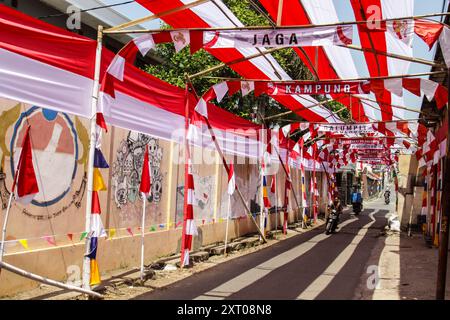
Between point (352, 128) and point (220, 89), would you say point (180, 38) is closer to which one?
point (220, 89)

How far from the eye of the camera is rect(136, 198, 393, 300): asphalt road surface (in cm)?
793

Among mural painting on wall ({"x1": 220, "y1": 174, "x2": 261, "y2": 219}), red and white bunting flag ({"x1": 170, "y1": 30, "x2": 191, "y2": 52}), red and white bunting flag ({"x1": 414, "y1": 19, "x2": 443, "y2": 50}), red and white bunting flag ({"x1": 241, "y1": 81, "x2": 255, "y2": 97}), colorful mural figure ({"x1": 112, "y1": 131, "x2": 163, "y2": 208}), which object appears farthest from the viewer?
mural painting on wall ({"x1": 220, "y1": 174, "x2": 261, "y2": 219})

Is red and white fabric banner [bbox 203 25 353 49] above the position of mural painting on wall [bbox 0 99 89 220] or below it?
above

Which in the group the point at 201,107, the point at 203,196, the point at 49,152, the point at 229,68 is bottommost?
the point at 203,196

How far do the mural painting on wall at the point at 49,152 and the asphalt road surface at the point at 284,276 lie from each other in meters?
2.13

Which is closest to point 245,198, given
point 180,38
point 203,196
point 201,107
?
point 203,196

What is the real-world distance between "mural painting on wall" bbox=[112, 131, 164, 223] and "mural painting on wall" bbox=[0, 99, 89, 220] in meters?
1.29

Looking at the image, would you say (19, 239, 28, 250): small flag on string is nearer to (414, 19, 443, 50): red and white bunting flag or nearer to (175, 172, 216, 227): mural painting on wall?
(175, 172, 216, 227): mural painting on wall

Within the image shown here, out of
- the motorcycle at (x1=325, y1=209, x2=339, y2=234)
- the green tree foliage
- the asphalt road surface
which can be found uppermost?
the green tree foliage

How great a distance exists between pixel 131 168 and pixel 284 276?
3.95 m

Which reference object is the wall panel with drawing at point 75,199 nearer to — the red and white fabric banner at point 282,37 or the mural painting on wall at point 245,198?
the mural painting on wall at point 245,198

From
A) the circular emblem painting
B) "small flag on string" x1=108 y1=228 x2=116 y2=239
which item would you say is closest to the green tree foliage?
"small flag on string" x1=108 y1=228 x2=116 y2=239

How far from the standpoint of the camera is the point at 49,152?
7.54 m

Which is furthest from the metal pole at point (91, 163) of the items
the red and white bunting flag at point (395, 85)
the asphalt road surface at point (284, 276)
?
the red and white bunting flag at point (395, 85)
